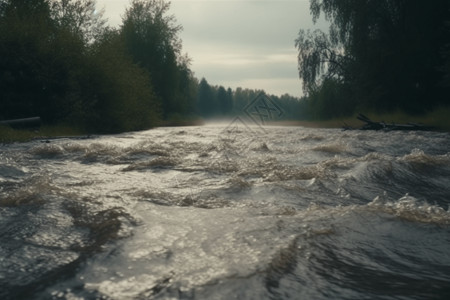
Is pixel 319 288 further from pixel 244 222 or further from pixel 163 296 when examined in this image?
pixel 244 222

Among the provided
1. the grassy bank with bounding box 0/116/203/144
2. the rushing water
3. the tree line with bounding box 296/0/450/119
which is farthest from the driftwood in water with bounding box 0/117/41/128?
the tree line with bounding box 296/0/450/119

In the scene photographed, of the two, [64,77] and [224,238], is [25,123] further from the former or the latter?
[224,238]

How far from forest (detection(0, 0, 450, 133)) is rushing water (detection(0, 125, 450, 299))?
14.1 m

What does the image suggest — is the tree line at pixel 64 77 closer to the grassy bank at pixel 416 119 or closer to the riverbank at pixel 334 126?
the riverbank at pixel 334 126

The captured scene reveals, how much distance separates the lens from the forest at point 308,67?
732 inches

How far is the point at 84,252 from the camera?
267cm

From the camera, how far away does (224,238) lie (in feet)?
9.78

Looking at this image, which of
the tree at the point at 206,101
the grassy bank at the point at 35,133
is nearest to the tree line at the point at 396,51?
the grassy bank at the point at 35,133

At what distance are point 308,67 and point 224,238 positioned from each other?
90.4 feet

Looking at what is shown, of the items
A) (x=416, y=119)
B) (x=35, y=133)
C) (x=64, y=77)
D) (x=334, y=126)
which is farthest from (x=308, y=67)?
(x=35, y=133)

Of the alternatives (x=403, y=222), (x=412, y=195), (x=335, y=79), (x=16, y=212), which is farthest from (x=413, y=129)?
(x=16, y=212)

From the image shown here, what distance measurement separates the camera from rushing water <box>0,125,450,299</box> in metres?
2.18

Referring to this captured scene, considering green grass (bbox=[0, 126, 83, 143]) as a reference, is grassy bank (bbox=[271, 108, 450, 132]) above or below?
above

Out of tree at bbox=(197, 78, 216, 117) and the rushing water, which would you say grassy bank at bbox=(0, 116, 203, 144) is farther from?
tree at bbox=(197, 78, 216, 117)
